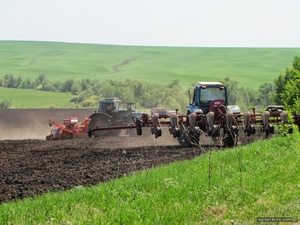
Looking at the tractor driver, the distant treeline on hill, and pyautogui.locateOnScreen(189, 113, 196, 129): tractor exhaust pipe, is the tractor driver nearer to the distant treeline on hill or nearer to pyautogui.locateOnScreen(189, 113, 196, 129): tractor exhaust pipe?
pyautogui.locateOnScreen(189, 113, 196, 129): tractor exhaust pipe

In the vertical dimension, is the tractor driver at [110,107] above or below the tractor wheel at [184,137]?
above

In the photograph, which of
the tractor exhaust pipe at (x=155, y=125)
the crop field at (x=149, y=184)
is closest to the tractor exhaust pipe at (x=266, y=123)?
the crop field at (x=149, y=184)

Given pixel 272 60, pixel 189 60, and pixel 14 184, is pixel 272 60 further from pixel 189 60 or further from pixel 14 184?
pixel 14 184

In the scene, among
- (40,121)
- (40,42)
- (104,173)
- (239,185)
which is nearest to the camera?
(239,185)

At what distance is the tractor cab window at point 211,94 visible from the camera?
1090 inches

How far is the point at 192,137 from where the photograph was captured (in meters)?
25.0

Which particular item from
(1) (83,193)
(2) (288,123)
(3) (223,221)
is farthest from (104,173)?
(2) (288,123)

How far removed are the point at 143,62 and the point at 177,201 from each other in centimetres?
15507

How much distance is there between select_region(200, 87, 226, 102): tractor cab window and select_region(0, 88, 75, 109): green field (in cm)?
6596

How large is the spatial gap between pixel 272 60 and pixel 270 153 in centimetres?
14079

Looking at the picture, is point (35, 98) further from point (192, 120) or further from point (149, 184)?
point (149, 184)

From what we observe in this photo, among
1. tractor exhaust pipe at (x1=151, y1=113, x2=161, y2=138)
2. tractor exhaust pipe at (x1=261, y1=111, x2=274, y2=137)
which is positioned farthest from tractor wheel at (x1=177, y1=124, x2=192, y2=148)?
tractor exhaust pipe at (x1=261, y1=111, x2=274, y2=137)

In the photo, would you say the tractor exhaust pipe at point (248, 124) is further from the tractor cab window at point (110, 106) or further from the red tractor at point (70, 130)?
the red tractor at point (70, 130)

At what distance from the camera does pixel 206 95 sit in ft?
91.1
